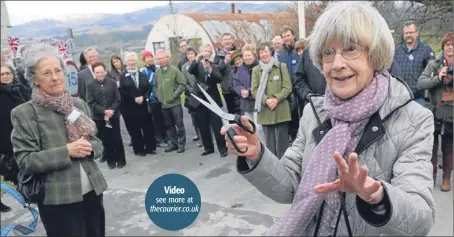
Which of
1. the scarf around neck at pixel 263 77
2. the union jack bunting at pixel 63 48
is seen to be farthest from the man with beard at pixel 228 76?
the union jack bunting at pixel 63 48

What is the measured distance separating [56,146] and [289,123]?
140 centimetres

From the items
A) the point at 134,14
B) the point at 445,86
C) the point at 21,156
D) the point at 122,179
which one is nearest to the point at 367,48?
the point at 134,14

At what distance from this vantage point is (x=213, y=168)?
2.31 metres

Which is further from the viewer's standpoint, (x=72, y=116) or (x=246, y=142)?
(x=72, y=116)

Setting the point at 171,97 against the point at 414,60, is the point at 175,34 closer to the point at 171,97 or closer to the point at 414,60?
the point at 414,60

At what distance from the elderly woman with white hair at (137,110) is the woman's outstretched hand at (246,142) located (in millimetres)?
1474

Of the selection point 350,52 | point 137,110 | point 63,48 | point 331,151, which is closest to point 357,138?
point 331,151

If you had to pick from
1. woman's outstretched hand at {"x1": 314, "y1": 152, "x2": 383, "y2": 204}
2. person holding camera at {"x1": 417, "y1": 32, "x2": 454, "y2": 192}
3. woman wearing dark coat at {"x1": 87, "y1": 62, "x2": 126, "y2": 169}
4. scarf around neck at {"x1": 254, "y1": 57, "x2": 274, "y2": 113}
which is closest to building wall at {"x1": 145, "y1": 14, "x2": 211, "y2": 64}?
woman wearing dark coat at {"x1": 87, "y1": 62, "x2": 126, "y2": 169}

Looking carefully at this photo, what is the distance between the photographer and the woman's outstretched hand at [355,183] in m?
0.79

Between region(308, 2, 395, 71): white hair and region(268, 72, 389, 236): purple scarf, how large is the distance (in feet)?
0.25

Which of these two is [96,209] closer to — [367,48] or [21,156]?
[21,156]

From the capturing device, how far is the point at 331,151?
1.04 metres

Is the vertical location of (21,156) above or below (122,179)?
above

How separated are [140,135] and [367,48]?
84.2 inches
